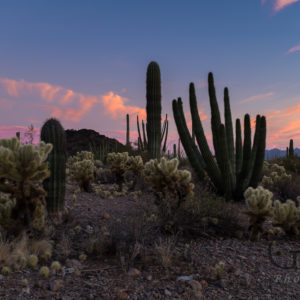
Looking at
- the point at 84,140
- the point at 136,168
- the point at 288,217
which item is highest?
the point at 84,140

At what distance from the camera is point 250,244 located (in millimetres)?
4984

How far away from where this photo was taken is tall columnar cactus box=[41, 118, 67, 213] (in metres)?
5.46

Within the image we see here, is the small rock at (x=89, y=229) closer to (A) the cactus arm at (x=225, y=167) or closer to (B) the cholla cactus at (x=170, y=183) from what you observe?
(B) the cholla cactus at (x=170, y=183)

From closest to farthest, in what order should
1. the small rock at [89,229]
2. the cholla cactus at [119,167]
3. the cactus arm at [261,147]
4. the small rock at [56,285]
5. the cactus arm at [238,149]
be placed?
the small rock at [56,285] < the small rock at [89,229] < the cactus arm at [261,147] < the cholla cactus at [119,167] < the cactus arm at [238,149]

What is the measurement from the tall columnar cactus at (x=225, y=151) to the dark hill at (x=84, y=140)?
12.1m

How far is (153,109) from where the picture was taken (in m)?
11.3

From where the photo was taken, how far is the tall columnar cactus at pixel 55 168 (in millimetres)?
5457

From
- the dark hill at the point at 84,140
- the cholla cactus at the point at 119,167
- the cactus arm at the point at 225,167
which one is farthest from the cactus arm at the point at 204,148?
the dark hill at the point at 84,140

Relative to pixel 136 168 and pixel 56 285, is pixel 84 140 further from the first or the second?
pixel 56 285

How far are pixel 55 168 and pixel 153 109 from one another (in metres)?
6.26

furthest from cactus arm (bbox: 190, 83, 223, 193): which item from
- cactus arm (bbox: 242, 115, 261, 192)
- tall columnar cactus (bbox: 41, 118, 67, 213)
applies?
tall columnar cactus (bbox: 41, 118, 67, 213)

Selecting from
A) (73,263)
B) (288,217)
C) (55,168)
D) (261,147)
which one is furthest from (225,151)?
(73,263)

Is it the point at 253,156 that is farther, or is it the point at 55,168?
the point at 253,156

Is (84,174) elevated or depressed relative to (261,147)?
depressed
